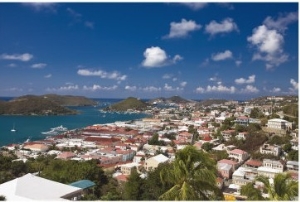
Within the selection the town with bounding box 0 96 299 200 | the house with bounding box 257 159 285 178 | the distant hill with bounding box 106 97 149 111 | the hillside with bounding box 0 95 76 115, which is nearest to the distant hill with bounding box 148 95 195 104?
the distant hill with bounding box 106 97 149 111

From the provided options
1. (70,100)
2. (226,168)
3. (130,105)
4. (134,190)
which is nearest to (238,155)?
(226,168)

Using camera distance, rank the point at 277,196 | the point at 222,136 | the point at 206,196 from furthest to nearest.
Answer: the point at 222,136, the point at 206,196, the point at 277,196

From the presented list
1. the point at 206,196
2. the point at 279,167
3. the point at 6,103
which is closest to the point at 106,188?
the point at 206,196

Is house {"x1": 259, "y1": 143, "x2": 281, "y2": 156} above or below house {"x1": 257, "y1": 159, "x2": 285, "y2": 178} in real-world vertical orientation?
above

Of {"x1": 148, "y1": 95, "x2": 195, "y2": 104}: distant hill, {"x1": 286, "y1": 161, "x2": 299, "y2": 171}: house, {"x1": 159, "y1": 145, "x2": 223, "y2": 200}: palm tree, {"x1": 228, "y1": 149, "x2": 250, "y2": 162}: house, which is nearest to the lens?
{"x1": 159, "y1": 145, "x2": 223, "y2": 200}: palm tree

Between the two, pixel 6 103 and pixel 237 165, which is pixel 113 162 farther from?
pixel 6 103

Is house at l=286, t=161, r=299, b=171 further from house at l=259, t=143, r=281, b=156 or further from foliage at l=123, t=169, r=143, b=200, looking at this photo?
foliage at l=123, t=169, r=143, b=200
